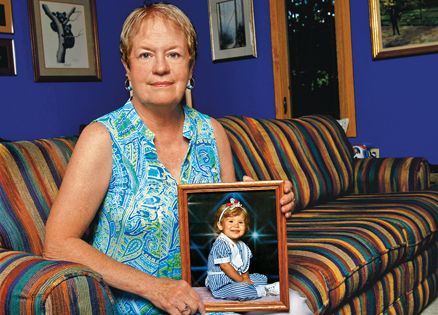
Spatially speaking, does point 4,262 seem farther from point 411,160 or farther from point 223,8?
point 223,8

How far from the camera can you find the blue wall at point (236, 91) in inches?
176

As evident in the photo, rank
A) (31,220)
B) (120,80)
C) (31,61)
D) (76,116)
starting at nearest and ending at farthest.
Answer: (31,220)
(31,61)
(76,116)
(120,80)

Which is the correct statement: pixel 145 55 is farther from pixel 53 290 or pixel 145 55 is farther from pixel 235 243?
pixel 53 290

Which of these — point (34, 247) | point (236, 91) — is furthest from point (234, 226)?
point (236, 91)

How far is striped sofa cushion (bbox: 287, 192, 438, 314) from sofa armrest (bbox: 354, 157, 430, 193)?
156 mm

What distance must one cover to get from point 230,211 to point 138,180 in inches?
10.0

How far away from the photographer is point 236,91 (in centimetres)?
558

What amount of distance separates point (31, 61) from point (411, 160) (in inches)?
124

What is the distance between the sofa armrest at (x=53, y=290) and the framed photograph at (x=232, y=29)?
4340 millimetres

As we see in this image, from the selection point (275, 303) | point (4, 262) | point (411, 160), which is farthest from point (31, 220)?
point (411, 160)

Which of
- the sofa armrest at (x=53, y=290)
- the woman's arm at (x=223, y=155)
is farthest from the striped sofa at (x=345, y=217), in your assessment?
the sofa armrest at (x=53, y=290)

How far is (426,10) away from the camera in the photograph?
4.29 metres

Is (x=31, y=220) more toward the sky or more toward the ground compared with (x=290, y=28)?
more toward the ground

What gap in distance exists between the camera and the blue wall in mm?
4480
